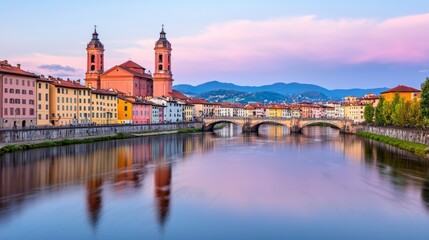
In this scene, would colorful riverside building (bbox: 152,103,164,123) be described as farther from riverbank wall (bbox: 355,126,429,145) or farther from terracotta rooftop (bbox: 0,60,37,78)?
riverbank wall (bbox: 355,126,429,145)

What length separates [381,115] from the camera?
181 ft

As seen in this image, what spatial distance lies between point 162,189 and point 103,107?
33435mm

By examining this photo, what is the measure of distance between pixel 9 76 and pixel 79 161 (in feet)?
44.2

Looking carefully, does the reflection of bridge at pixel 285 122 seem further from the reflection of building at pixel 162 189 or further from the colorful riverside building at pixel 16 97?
the reflection of building at pixel 162 189

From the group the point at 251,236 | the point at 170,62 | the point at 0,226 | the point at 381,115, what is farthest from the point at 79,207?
the point at 170,62

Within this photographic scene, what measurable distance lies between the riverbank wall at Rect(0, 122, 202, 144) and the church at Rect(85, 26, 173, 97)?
16.0m

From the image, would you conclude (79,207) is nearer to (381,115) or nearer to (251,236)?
(251,236)

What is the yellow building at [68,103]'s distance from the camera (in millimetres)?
43375

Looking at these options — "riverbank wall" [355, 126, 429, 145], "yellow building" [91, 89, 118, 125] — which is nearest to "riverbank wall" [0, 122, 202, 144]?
"yellow building" [91, 89, 118, 125]

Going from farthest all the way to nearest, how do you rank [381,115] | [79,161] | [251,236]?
[381,115], [79,161], [251,236]

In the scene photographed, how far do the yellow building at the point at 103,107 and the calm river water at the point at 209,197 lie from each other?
18.4 meters

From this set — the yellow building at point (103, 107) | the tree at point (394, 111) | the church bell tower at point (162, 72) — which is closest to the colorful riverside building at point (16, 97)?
the yellow building at point (103, 107)

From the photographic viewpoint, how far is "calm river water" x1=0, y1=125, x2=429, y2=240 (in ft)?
47.1

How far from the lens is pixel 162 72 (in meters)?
77.8
